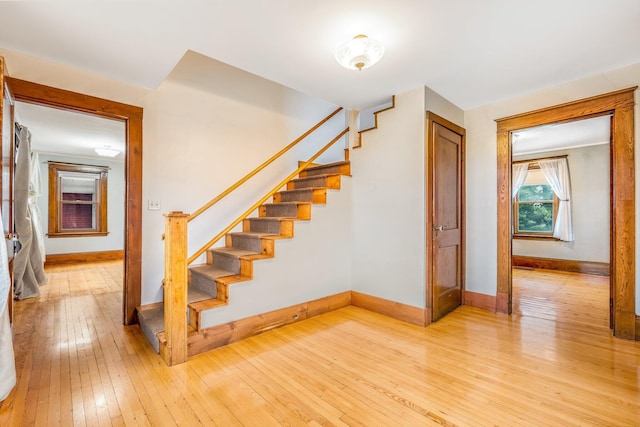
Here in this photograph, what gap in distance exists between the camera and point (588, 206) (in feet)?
18.3

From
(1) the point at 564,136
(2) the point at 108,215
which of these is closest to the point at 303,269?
(1) the point at 564,136

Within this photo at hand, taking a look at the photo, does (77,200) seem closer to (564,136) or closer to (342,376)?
(342,376)

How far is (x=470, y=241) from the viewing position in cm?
361

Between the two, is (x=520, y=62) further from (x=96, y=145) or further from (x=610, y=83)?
(x=96, y=145)

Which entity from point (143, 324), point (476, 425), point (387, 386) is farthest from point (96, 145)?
point (476, 425)

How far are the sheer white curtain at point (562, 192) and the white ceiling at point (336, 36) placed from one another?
12.5ft

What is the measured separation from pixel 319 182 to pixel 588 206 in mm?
5403

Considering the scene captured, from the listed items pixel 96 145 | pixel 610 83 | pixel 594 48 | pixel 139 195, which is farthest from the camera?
pixel 96 145

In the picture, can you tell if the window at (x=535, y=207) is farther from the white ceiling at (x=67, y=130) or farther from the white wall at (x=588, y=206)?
the white ceiling at (x=67, y=130)

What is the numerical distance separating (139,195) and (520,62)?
12.1ft

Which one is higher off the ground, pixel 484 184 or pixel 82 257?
pixel 484 184

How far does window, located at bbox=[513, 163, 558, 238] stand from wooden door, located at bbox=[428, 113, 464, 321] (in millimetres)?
3905

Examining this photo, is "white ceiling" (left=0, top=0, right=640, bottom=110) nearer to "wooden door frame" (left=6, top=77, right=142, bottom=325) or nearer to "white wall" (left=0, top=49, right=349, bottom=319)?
"white wall" (left=0, top=49, right=349, bottom=319)

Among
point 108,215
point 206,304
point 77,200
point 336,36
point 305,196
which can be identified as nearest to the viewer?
point 336,36
